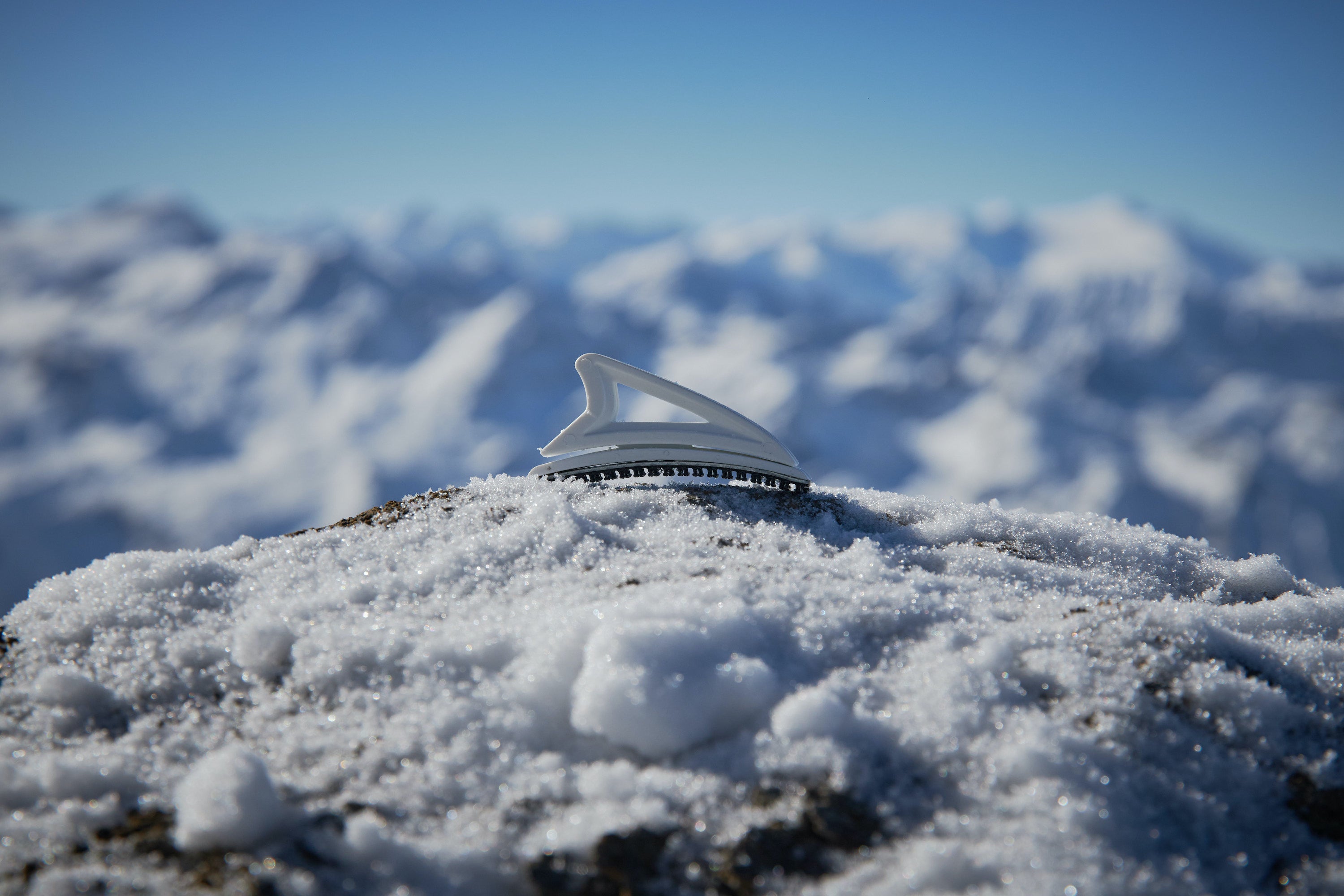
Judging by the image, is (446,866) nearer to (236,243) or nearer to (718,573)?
(718,573)

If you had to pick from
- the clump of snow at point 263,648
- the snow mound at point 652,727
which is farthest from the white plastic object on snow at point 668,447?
the clump of snow at point 263,648

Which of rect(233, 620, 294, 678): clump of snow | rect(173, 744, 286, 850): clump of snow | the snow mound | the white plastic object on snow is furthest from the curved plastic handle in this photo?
rect(173, 744, 286, 850): clump of snow

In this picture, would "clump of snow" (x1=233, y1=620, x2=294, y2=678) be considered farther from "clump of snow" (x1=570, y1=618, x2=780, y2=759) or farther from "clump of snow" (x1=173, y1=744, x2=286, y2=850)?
"clump of snow" (x1=570, y1=618, x2=780, y2=759)

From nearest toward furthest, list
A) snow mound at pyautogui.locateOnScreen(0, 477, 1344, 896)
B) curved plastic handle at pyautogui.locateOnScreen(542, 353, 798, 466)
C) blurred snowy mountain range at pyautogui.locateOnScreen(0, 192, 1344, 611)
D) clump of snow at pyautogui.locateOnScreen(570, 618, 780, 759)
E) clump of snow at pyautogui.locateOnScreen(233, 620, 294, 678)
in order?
snow mound at pyautogui.locateOnScreen(0, 477, 1344, 896), clump of snow at pyautogui.locateOnScreen(570, 618, 780, 759), clump of snow at pyautogui.locateOnScreen(233, 620, 294, 678), curved plastic handle at pyautogui.locateOnScreen(542, 353, 798, 466), blurred snowy mountain range at pyautogui.locateOnScreen(0, 192, 1344, 611)

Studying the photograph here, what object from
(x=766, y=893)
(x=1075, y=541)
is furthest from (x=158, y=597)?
(x=1075, y=541)

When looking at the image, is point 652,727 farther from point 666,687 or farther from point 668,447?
point 668,447

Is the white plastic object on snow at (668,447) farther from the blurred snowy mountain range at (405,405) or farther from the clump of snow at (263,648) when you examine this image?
the blurred snowy mountain range at (405,405)

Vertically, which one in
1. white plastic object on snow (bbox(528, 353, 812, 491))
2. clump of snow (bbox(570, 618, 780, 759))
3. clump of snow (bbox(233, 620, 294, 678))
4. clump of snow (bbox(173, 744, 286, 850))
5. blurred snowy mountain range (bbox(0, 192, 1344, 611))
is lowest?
clump of snow (bbox(173, 744, 286, 850))

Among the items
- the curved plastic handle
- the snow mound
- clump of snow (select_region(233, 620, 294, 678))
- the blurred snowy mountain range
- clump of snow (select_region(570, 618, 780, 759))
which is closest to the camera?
the snow mound
